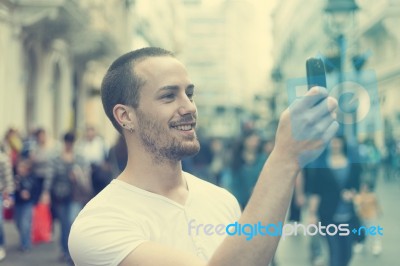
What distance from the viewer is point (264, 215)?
0.76 metres

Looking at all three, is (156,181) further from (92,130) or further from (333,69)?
(92,130)

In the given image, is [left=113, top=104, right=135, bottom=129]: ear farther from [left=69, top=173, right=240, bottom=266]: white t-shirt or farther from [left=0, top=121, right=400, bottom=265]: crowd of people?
[left=0, top=121, right=400, bottom=265]: crowd of people

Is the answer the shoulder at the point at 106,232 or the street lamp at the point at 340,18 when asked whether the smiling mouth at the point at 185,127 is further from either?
the street lamp at the point at 340,18

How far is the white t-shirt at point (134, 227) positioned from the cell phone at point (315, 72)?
0.35 m

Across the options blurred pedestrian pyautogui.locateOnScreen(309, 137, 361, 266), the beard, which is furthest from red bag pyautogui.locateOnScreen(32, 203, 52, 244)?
the beard

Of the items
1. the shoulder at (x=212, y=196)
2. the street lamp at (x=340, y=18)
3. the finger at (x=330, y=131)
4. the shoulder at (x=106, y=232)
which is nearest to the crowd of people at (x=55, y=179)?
the street lamp at (x=340, y=18)

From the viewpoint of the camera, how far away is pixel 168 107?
36.7 inches

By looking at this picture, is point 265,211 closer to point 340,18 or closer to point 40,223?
point 340,18

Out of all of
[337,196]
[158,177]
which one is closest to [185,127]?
[158,177]

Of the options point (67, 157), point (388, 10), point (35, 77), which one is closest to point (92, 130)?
point (67, 157)

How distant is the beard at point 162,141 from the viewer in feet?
3.09

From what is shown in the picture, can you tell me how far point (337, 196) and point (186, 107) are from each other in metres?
1.76

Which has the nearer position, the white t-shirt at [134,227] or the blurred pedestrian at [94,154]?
the white t-shirt at [134,227]

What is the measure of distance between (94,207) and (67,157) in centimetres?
452
